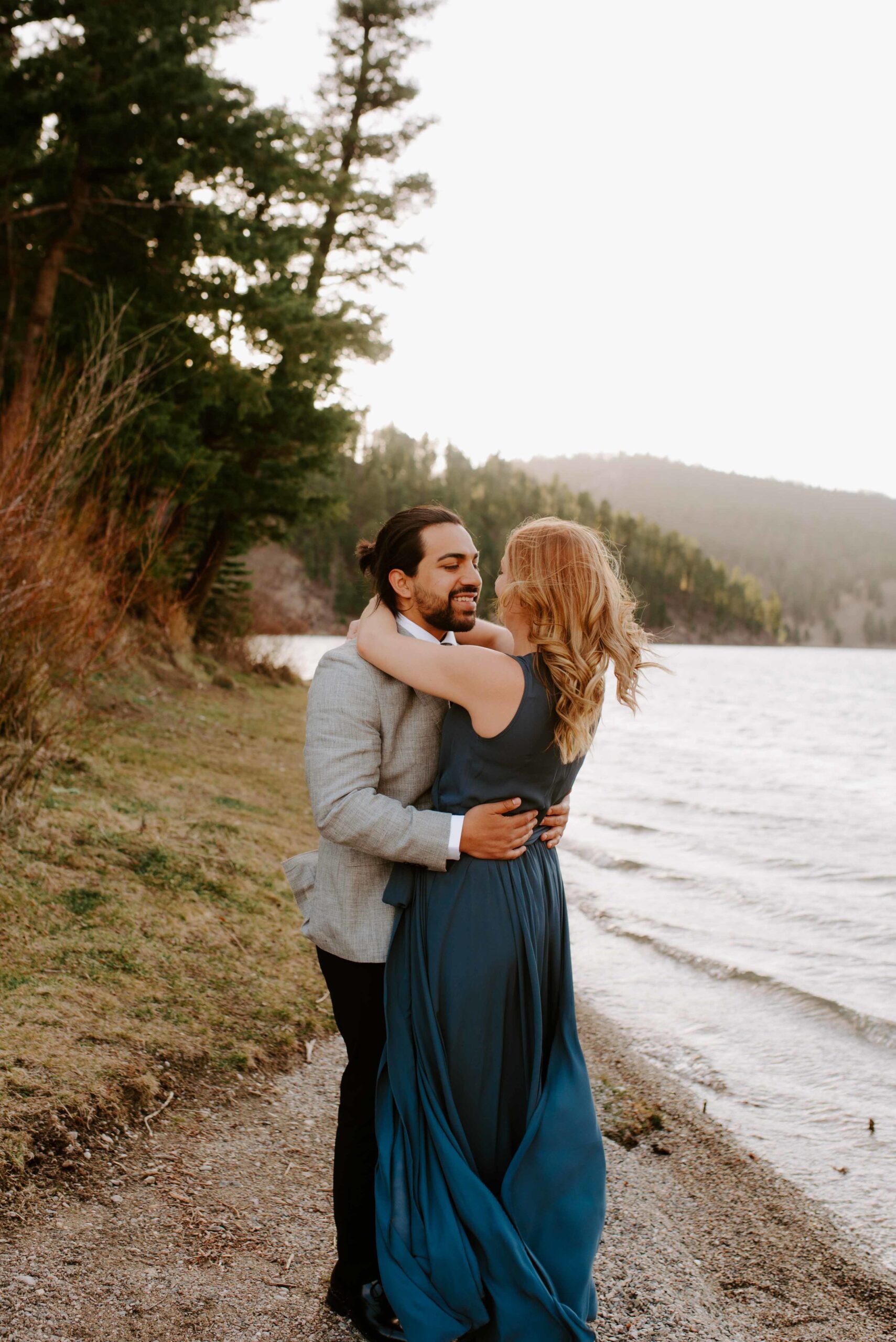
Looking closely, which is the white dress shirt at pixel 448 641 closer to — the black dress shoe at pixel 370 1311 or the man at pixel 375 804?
the man at pixel 375 804

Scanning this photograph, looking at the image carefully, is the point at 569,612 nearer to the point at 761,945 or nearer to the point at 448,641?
the point at 448,641

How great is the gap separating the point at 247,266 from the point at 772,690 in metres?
53.1

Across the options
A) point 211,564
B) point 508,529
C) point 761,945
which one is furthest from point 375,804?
point 508,529

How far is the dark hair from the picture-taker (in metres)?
2.64

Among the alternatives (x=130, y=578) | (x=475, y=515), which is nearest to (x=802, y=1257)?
(x=130, y=578)

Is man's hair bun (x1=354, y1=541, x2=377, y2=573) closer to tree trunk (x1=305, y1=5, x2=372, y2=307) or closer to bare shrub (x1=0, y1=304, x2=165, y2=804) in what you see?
bare shrub (x1=0, y1=304, x2=165, y2=804)

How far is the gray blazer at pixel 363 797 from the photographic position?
2.46 m

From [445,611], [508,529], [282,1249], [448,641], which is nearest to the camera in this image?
[445,611]

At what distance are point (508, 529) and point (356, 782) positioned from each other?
58.1m

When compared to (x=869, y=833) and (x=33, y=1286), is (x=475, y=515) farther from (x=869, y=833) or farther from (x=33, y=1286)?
(x=33, y=1286)

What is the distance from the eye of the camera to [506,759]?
2533mm

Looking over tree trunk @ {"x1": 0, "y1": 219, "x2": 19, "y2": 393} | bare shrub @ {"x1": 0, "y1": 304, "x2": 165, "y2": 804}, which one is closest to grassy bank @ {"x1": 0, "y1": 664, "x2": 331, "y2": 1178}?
bare shrub @ {"x1": 0, "y1": 304, "x2": 165, "y2": 804}

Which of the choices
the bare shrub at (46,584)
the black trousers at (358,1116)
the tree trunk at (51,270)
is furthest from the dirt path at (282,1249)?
the tree trunk at (51,270)

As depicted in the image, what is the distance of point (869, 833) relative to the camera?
14.2 metres
